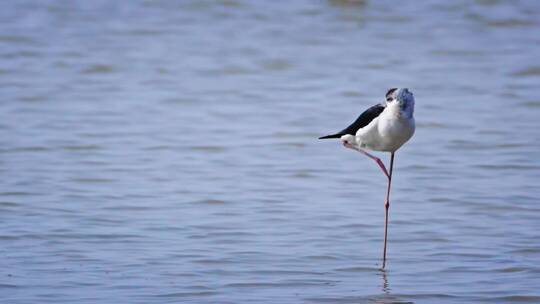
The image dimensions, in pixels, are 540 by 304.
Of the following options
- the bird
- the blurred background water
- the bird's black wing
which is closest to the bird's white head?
the bird

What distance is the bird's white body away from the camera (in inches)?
257

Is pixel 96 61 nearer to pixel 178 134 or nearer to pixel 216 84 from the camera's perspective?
pixel 216 84

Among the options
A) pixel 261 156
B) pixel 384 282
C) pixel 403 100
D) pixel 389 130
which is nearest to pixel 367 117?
pixel 389 130

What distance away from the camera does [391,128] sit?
658cm

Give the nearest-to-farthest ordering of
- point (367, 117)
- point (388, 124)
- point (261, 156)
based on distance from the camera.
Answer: point (388, 124)
point (367, 117)
point (261, 156)

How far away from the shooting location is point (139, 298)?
19.3 ft

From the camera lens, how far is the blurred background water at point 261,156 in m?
6.36

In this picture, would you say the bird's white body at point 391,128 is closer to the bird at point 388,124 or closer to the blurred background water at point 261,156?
the bird at point 388,124

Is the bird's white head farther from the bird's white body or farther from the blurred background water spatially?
the blurred background water

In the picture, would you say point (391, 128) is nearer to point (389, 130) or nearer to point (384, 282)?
point (389, 130)

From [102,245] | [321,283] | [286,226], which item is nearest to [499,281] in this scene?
[321,283]

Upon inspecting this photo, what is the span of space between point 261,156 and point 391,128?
2.76m

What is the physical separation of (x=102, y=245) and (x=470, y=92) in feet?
18.0

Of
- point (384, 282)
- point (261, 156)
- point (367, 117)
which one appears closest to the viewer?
point (384, 282)
